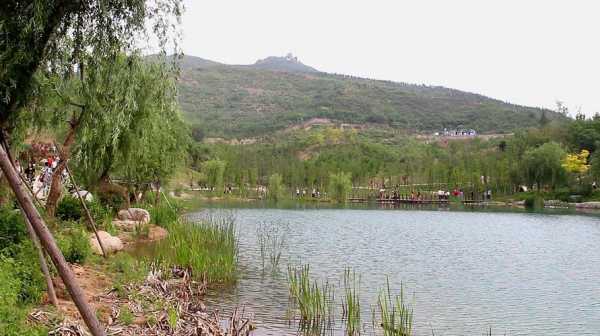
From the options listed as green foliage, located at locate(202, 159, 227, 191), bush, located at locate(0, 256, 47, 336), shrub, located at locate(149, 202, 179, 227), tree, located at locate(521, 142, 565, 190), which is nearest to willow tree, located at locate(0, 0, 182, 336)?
bush, located at locate(0, 256, 47, 336)

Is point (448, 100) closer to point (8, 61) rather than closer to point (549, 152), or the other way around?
point (549, 152)

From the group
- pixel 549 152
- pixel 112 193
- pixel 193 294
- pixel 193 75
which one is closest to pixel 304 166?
pixel 549 152

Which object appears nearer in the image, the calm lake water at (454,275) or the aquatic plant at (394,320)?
the aquatic plant at (394,320)

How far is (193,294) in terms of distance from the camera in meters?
12.1

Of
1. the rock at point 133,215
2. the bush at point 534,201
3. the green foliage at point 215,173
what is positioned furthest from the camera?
the green foliage at point 215,173

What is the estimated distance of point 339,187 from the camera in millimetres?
73125

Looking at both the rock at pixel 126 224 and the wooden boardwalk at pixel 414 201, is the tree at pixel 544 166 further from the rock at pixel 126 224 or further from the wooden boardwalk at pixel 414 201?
the rock at pixel 126 224

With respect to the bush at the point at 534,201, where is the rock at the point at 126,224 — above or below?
below

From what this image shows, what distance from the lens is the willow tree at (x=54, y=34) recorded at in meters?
8.93

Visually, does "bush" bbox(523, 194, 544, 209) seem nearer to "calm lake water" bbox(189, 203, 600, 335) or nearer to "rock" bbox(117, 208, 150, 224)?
"calm lake water" bbox(189, 203, 600, 335)

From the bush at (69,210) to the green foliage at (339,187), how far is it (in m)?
55.4

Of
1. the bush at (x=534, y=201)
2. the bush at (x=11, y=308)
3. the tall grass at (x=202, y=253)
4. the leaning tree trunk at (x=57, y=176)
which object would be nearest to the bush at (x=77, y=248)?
the tall grass at (x=202, y=253)

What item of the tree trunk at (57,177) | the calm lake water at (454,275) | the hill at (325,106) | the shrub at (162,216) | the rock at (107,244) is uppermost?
the hill at (325,106)

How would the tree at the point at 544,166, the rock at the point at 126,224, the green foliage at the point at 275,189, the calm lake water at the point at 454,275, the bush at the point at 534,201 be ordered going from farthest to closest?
the green foliage at the point at 275,189 < the tree at the point at 544,166 < the bush at the point at 534,201 < the rock at the point at 126,224 < the calm lake water at the point at 454,275
